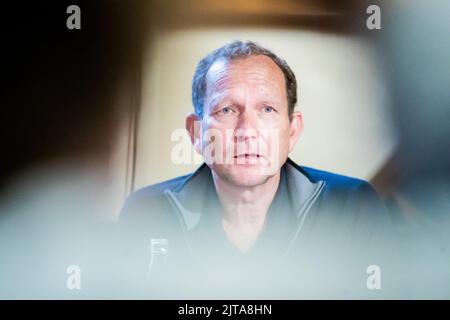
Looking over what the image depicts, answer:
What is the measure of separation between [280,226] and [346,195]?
0.70 feet

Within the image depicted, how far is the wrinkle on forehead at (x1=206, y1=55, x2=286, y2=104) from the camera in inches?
76.0

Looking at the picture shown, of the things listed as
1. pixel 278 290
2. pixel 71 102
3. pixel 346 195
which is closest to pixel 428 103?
pixel 346 195

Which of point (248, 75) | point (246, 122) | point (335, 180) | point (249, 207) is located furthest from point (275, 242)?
point (248, 75)

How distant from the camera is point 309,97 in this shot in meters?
1.96

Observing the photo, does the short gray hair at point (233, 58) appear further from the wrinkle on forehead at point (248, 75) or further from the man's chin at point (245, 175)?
the man's chin at point (245, 175)

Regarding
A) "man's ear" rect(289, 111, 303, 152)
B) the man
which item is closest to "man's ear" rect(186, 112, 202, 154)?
the man

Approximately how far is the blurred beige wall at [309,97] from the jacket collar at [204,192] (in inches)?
1.3

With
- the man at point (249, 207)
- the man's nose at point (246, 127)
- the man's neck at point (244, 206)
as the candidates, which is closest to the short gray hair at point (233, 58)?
the man at point (249, 207)

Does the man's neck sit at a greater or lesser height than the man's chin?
lesser

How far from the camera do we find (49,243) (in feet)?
6.40

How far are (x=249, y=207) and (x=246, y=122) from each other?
0.25 metres

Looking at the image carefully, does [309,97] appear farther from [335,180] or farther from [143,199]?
[143,199]

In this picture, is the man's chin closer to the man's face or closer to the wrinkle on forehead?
the man's face

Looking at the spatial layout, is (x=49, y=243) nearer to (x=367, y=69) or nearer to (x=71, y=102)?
(x=71, y=102)
